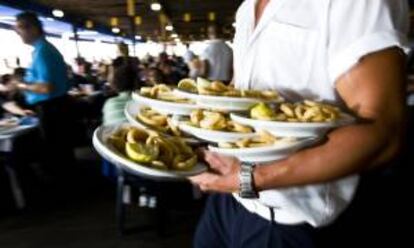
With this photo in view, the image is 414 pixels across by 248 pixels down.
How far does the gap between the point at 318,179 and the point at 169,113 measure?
415 mm

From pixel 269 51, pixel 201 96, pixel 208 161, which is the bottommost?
pixel 208 161

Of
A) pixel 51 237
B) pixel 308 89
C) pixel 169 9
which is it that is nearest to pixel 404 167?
pixel 51 237

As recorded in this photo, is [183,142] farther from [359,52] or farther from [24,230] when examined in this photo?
[24,230]

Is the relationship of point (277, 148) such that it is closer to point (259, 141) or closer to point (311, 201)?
point (259, 141)

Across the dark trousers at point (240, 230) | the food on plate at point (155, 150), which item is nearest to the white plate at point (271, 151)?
the food on plate at point (155, 150)

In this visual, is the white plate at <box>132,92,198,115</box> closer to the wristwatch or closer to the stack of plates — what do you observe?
the stack of plates

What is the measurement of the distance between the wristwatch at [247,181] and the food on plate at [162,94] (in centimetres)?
30

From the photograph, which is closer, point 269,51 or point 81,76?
point 269,51

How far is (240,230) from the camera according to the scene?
1.22 metres

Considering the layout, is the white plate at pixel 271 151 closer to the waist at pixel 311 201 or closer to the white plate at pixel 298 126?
the white plate at pixel 298 126

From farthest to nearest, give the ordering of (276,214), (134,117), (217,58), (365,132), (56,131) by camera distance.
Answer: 1. (217,58)
2. (56,131)
3. (134,117)
4. (276,214)
5. (365,132)

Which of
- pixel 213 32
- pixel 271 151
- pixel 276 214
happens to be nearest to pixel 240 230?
pixel 276 214

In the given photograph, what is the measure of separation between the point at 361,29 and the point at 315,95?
194 millimetres

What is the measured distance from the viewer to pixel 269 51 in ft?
3.68
